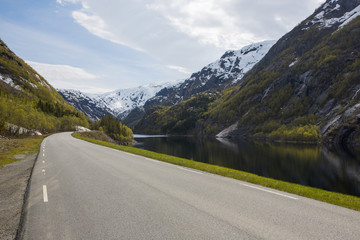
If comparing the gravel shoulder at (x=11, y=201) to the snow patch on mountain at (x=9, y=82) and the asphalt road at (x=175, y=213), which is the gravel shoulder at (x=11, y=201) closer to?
the asphalt road at (x=175, y=213)

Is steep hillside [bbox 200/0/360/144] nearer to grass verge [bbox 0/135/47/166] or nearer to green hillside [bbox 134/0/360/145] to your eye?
green hillside [bbox 134/0/360/145]

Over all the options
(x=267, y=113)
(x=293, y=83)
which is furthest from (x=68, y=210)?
(x=293, y=83)

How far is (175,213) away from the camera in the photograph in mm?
7324

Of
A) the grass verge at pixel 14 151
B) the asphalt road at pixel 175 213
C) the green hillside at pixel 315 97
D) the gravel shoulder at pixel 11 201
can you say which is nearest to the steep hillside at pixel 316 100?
the green hillside at pixel 315 97

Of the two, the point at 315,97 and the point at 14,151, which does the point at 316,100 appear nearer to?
the point at 315,97

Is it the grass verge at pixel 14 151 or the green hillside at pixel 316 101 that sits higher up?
the green hillside at pixel 316 101

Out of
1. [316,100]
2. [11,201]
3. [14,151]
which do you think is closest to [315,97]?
[316,100]

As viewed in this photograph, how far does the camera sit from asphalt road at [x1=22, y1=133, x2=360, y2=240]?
6.01 meters

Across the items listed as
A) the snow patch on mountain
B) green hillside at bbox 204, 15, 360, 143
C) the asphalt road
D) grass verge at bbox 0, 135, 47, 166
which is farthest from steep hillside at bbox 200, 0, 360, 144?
the snow patch on mountain

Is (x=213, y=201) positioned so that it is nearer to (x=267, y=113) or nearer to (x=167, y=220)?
(x=167, y=220)

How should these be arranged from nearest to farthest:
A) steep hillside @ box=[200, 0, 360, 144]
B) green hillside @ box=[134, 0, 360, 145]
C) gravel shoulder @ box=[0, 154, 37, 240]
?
gravel shoulder @ box=[0, 154, 37, 240]
green hillside @ box=[134, 0, 360, 145]
steep hillside @ box=[200, 0, 360, 144]

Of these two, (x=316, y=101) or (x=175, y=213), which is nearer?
(x=175, y=213)

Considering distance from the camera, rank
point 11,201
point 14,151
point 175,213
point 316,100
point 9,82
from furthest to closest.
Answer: point 9,82
point 316,100
point 14,151
point 11,201
point 175,213

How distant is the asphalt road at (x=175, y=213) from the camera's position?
6008 millimetres
